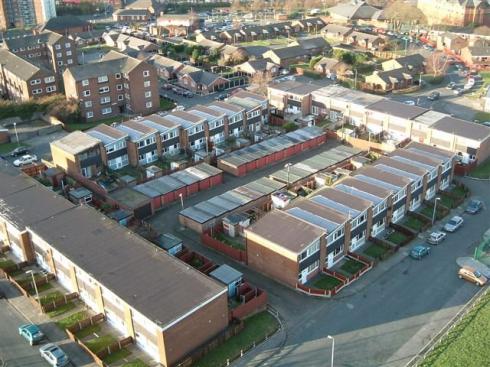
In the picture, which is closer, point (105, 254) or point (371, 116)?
point (105, 254)

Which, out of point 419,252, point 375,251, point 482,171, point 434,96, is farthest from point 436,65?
point 375,251

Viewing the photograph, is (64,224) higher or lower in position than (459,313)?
higher

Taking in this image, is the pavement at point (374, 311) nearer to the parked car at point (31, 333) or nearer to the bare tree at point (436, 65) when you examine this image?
the parked car at point (31, 333)

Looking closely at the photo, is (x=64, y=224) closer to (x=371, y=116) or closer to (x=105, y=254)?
(x=105, y=254)

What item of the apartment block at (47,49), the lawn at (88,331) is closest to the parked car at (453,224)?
the lawn at (88,331)


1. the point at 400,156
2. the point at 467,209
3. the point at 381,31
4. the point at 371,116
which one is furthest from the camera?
the point at 381,31

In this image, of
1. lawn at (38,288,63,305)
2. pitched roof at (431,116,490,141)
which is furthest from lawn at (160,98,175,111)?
lawn at (38,288,63,305)

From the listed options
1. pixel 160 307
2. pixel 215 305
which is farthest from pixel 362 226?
pixel 160 307
